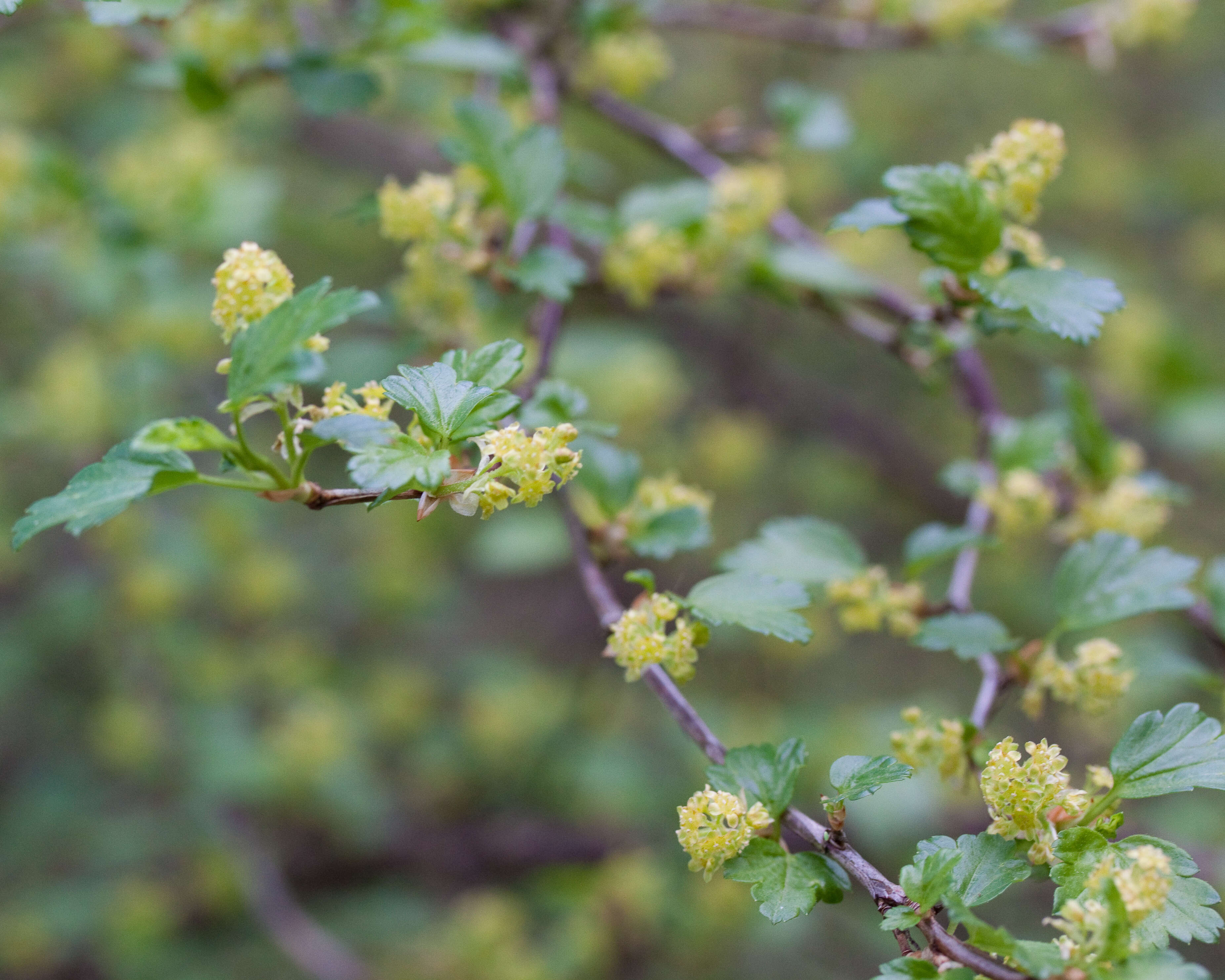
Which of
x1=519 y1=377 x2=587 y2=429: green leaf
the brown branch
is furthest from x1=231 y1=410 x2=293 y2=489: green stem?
the brown branch

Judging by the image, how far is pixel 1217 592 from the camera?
97 centimetres

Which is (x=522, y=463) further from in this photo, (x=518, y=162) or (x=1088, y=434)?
(x=1088, y=434)

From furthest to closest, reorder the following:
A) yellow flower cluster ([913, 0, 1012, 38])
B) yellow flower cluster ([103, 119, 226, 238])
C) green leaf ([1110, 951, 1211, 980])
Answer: yellow flower cluster ([103, 119, 226, 238])
yellow flower cluster ([913, 0, 1012, 38])
green leaf ([1110, 951, 1211, 980])

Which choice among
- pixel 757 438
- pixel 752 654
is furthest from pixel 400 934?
pixel 757 438

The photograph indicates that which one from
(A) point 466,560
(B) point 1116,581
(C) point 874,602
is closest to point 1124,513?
(B) point 1116,581

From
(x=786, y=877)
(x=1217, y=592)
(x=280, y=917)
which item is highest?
(x=786, y=877)

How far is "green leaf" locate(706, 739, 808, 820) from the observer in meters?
0.64

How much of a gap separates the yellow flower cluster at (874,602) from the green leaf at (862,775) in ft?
0.90

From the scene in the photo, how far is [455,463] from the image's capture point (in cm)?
69

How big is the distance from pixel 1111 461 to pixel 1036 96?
6.46ft

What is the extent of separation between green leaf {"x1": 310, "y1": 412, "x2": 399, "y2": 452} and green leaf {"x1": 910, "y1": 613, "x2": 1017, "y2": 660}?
1.50 ft

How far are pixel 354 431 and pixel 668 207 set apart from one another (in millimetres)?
624

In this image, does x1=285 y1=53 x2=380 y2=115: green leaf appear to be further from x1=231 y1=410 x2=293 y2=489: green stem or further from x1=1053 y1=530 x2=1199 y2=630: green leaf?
x1=1053 y1=530 x2=1199 y2=630: green leaf

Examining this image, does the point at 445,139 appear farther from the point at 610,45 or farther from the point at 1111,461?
the point at 1111,461
